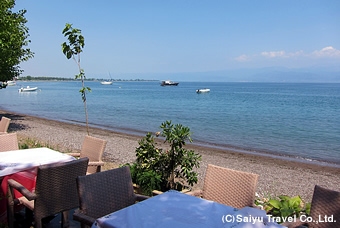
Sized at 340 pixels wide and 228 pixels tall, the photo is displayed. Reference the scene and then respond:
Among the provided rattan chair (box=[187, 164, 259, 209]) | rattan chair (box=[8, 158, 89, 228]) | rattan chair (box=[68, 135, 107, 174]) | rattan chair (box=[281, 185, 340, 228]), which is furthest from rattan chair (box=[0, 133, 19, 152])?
rattan chair (box=[281, 185, 340, 228])

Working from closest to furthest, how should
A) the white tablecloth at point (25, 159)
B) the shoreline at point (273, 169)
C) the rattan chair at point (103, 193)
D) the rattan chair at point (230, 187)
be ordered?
the rattan chair at point (103, 193)
the rattan chair at point (230, 187)
the white tablecloth at point (25, 159)
the shoreline at point (273, 169)

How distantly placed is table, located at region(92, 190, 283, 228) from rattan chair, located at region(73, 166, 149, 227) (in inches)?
18.0

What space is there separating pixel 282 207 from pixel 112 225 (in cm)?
248

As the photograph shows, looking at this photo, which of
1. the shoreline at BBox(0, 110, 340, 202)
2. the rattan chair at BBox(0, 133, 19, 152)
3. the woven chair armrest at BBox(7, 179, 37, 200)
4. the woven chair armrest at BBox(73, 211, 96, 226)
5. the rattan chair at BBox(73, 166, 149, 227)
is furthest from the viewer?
the shoreline at BBox(0, 110, 340, 202)

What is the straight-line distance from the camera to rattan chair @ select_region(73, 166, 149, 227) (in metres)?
2.70

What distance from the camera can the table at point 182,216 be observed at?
2.08 meters

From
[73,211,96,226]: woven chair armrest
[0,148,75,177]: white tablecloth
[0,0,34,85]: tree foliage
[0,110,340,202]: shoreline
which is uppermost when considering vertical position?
[0,0,34,85]: tree foliage

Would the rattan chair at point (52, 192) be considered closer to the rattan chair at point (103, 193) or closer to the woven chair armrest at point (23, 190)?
the woven chair armrest at point (23, 190)

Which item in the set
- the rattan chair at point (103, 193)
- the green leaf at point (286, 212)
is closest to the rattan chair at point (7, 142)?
the rattan chair at point (103, 193)

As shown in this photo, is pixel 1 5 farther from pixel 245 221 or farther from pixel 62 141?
pixel 245 221

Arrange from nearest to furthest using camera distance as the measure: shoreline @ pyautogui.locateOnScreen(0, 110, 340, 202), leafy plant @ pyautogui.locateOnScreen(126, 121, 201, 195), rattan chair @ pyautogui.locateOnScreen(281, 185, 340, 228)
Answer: rattan chair @ pyautogui.locateOnScreen(281, 185, 340, 228)
leafy plant @ pyautogui.locateOnScreen(126, 121, 201, 195)
shoreline @ pyautogui.locateOnScreen(0, 110, 340, 202)

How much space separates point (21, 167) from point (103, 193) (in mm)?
1493

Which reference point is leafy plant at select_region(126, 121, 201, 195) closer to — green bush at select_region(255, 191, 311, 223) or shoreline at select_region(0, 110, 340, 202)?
green bush at select_region(255, 191, 311, 223)

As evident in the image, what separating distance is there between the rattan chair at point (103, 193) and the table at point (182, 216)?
46cm
